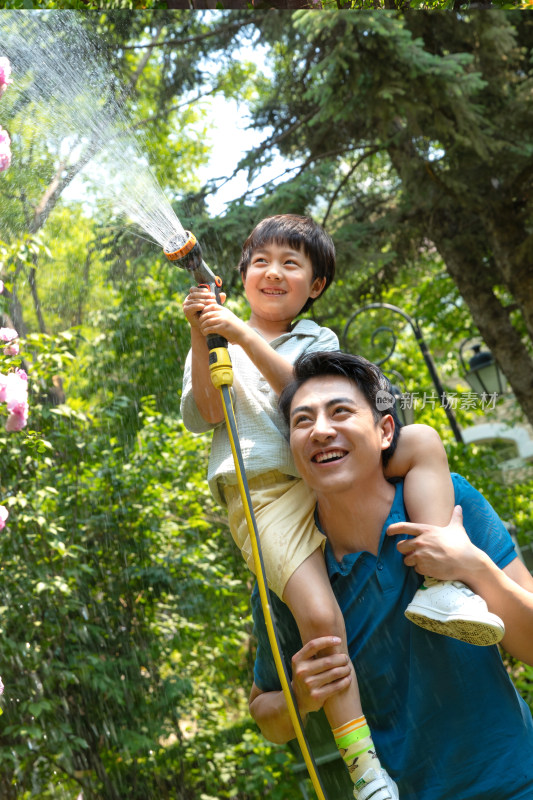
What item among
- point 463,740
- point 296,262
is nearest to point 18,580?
point 296,262

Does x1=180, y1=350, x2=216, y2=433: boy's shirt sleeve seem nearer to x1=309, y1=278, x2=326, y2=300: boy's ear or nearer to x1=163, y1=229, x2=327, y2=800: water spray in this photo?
x1=163, y1=229, x2=327, y2=800: water spray

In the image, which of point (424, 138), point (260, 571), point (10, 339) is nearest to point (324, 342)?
point (260, 571)

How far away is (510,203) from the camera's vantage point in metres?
6.05

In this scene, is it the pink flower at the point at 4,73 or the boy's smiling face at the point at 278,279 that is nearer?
the boy's smiling face at the point at 278,279

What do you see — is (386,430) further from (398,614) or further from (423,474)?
(398,614)

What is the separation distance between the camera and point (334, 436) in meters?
1.43

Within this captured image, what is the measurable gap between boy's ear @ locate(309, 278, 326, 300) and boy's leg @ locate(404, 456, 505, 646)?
0.59m

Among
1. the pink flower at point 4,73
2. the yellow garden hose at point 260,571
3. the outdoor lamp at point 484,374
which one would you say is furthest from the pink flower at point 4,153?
the outdoor lamp at point 484,374

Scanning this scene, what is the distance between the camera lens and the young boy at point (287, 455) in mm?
1377

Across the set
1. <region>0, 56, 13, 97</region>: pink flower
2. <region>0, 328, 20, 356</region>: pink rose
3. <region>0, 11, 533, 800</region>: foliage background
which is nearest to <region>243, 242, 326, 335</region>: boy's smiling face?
<region>0, 56, 13, 97</region>: pink flower

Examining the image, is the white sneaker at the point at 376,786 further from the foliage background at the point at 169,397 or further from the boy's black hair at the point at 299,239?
the foliage background at the point at 169,397

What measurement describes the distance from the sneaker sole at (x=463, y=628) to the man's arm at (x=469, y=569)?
66mm

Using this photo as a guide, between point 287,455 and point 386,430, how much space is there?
229 mm

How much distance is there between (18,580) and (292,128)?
14.1 ft
